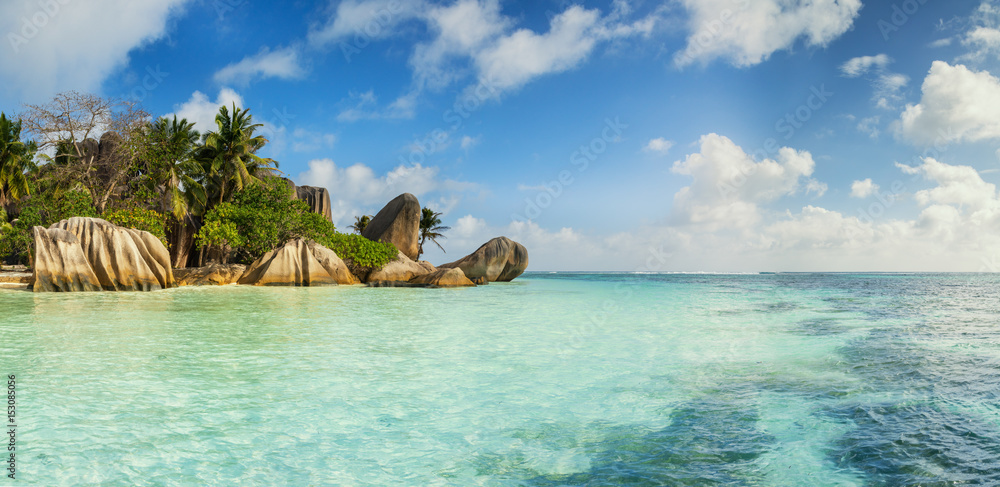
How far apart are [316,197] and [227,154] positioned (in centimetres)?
1026

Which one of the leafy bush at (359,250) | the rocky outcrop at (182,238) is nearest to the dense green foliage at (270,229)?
the leafy bush at (359,250)

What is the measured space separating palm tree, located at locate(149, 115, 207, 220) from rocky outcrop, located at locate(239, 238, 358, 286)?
4.83 m

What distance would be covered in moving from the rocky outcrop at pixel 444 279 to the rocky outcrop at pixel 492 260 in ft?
11.1

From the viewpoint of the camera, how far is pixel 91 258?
17.0 metres

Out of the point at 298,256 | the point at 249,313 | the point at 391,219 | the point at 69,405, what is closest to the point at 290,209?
the point at 298,256

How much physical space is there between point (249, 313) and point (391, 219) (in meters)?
20.9

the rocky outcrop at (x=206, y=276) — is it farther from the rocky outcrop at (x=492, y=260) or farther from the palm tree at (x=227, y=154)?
the rocky outcrop at (x=492, y=260)

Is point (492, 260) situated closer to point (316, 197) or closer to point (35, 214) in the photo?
point (316, 197)

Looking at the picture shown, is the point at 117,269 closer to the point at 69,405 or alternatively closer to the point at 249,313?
the point at 249,313

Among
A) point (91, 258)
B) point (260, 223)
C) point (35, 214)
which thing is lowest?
point (91, 258)

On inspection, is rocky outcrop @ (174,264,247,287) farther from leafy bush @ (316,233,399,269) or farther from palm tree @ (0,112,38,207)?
palm tree @ (0,112,38,207)

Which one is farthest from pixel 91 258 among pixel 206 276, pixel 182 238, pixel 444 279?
pixel 444 279

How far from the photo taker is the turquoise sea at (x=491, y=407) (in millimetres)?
3199

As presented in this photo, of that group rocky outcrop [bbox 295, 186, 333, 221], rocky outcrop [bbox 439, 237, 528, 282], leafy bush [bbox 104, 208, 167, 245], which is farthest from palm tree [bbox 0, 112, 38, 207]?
rocky outcrop [bbox 439, 237, 528, 282]
